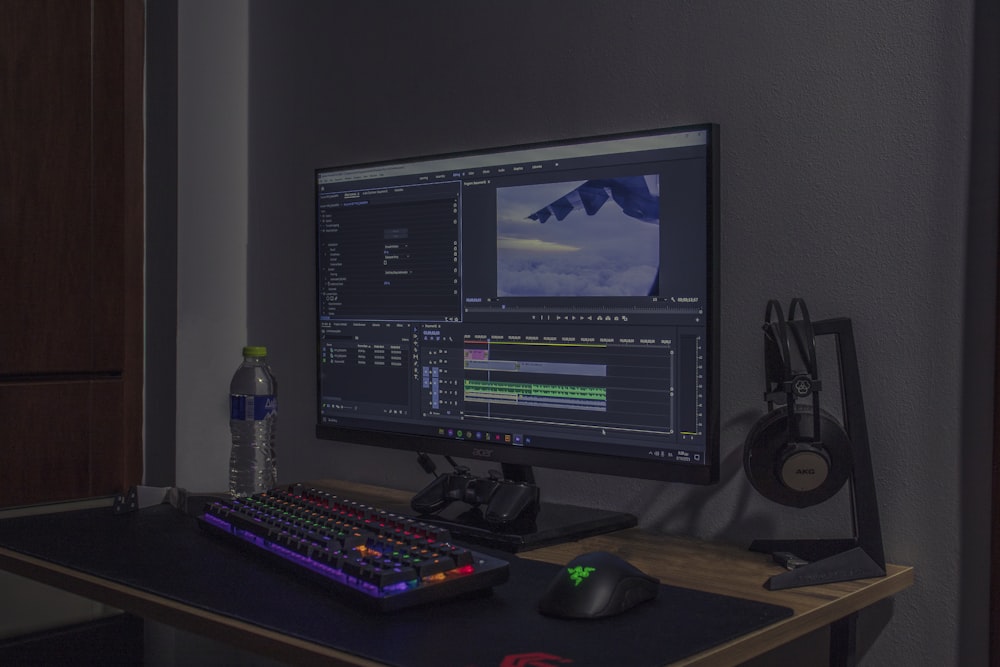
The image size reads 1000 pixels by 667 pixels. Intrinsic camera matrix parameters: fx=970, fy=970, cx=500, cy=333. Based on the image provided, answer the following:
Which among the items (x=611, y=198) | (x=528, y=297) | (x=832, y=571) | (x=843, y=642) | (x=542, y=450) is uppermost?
(x=611, y=198)

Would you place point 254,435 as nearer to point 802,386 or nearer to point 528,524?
point 528,524

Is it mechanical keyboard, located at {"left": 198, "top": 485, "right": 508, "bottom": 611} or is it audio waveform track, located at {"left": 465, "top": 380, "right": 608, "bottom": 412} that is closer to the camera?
mechanical keyboard, located at {"left": 198, "top": 485, "right": 508, "bottom": 611}

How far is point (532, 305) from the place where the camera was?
138 cm

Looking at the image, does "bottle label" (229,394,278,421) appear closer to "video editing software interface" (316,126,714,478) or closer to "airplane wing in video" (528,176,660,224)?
"video editing software interface" (316,126,714,478)

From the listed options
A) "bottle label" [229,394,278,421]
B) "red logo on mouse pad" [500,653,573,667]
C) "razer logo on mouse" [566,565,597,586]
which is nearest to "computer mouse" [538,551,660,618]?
"razer logo on mouse" [566,565,597,586]

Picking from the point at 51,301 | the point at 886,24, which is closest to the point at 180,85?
the point at 51,301

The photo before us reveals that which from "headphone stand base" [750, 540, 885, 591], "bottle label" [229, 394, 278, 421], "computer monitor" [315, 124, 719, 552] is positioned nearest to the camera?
"headphone stand base" [750, 540, 885, 591]

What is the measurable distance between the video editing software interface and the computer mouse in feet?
0.90

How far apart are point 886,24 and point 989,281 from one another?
0.36 meters

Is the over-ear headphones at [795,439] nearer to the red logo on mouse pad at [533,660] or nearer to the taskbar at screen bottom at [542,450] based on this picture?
the taskbar at screen bottom at [542,450]

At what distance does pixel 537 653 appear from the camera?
34.0 inches

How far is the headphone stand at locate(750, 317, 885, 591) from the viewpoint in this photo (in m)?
1.13

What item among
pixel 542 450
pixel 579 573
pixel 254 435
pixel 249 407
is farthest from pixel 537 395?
pixel 254 435

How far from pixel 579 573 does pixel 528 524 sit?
1.15 ft
